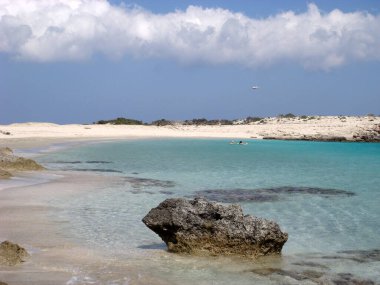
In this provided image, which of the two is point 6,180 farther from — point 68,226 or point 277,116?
point 277,116

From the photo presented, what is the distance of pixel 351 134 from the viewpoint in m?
69.9

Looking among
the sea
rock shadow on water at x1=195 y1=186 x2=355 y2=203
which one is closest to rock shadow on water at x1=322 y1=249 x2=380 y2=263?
the sea

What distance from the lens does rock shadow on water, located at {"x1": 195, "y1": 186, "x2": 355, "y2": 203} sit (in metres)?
17.5

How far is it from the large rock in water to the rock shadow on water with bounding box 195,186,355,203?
710 centimetres

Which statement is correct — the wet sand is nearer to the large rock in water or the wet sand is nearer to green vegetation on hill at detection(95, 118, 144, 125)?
the large rock in water

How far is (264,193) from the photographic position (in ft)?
62.2

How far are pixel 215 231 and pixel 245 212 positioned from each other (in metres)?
5.22

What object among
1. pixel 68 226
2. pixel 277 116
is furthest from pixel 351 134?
pixel 68 226

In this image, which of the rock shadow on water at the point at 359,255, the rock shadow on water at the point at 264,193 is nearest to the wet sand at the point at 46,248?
the rock shadow on water at the point at 359,255

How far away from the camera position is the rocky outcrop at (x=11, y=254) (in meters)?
8.24

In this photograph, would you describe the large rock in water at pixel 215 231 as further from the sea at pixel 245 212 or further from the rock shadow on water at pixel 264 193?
the rock shadow on water at pixel 264 193

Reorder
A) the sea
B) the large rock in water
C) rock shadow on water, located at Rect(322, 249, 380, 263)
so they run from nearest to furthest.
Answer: the sea, the large rock in water, rock shadow on water, located at Rect(322, 249, 380, 263)

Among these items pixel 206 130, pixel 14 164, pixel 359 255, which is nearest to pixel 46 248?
pixel 359 255

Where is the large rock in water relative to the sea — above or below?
above
